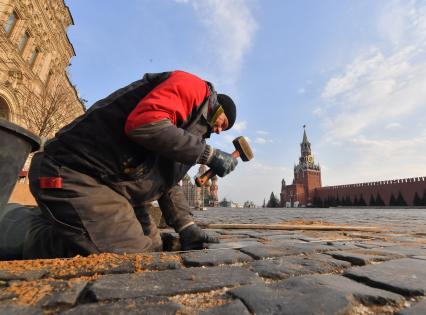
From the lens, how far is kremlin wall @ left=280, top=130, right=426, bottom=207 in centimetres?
5091

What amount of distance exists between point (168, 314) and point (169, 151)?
4.25ft

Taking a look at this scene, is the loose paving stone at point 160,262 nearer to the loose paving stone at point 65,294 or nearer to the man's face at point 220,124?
the loose paving stone at point 65,294

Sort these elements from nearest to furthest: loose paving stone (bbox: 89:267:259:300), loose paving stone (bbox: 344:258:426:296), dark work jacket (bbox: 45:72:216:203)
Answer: loose paving stone (bbox: 89:267:259:300), loose paving stone (bbox: 344:258:426:296), dark work jacket (bbox: 45:72:216:203)

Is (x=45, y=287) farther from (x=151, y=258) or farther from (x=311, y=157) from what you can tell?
(x=311, y=157)

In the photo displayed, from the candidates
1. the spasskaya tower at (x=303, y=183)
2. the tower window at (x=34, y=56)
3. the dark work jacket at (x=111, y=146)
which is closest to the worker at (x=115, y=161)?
the dark work jacket at (x=111, y=146)

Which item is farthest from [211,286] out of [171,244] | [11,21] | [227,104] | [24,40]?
[24,40]

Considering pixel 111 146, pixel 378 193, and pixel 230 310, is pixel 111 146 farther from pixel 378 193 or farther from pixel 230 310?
pixel 378 193

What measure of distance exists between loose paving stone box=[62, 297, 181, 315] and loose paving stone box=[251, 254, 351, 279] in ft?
2.12

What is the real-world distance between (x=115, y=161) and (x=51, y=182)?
48cm

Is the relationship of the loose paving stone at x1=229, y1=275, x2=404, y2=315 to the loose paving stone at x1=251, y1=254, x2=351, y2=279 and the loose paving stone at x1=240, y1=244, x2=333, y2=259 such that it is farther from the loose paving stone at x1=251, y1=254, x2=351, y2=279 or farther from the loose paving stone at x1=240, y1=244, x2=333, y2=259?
the loose paving stone at x1=240, y1=244, x2=333, y2=259

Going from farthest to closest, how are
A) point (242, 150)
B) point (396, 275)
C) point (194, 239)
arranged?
point (242, 150), point (194, 239), point (396, 275)

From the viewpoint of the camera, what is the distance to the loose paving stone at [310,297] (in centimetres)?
104

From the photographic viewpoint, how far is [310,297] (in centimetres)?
114

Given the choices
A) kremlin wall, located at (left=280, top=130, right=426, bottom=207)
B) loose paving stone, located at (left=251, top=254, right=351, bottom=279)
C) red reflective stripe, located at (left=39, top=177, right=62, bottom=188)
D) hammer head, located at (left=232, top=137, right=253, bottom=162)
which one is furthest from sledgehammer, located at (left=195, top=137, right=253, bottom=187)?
kremlin wall, located at (left=280, top=130, right=426, bottom=207)
